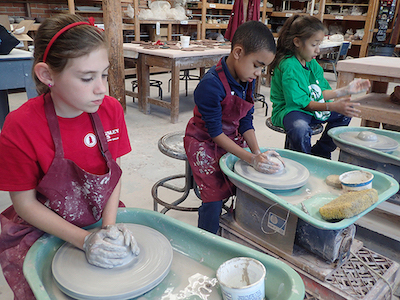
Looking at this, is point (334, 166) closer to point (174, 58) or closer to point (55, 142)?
point (55, 142)

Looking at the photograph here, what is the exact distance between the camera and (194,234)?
1018mm

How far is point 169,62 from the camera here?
4.03 m

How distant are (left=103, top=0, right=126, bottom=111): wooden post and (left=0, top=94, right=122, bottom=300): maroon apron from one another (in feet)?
10.6

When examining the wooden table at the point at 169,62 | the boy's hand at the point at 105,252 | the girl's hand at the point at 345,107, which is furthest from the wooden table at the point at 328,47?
the boy's hand at the point at 105,252

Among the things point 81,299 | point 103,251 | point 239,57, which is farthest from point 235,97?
point 81,299

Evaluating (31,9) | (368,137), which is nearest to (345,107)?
(368,137)

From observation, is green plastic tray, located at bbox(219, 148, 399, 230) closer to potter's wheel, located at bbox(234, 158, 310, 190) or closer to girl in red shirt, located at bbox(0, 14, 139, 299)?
potter's wheel, located at bbox(234, 158, 310, 190)

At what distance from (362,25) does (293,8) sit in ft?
6.07

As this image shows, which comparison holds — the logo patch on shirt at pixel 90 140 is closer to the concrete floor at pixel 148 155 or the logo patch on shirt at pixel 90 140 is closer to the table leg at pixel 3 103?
the concrete floor at pixel 148 155

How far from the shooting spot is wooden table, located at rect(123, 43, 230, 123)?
3998mm

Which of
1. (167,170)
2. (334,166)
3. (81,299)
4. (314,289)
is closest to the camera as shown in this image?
(81,299)

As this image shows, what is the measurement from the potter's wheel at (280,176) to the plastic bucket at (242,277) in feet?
1.65

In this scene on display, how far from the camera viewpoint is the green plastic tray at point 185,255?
0.83 m

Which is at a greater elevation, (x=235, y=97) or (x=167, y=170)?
(x=235, y=97)
